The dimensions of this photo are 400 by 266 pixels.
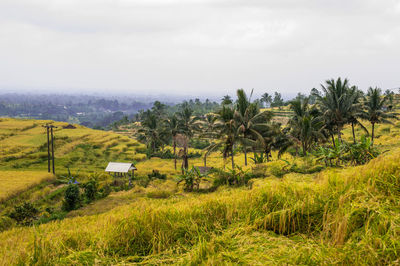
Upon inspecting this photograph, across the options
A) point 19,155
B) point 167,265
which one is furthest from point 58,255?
point 19,155

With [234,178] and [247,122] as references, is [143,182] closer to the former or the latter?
[247,122]

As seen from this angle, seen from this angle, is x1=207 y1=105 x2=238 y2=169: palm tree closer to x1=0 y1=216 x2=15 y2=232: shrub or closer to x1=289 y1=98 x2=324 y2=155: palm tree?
x1=289 y1=98 x2=324 y2=155: palm tree

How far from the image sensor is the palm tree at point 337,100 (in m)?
21.1

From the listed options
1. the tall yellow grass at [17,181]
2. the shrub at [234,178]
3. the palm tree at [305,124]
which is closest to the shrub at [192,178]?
the shrub at [234,178]

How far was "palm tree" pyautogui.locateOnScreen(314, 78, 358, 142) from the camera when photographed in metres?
21.1

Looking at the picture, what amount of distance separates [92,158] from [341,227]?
49724mm

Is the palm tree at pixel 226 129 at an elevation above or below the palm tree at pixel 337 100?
below

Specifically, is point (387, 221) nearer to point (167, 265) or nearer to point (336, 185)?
point (336, 185)

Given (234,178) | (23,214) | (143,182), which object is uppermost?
(234,178)

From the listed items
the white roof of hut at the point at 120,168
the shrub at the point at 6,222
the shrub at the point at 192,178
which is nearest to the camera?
the shrub at the point at 6,222

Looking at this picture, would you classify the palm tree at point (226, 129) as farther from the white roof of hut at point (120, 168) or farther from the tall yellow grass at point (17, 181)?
the tall yellow grass at point (17, 181)

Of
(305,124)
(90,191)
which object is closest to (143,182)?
(90,191)

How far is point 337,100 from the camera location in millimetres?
21219

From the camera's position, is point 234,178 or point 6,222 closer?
point 234,178
